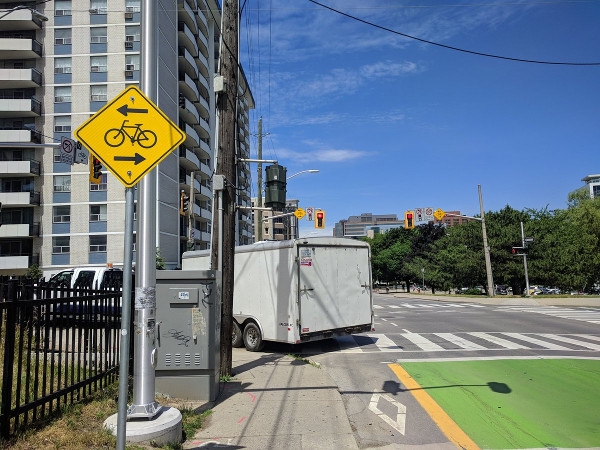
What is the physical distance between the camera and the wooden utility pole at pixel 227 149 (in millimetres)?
8141

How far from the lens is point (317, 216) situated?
28469 mm

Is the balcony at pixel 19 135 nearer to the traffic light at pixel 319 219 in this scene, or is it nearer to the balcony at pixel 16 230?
the balcony at pixel 16 230

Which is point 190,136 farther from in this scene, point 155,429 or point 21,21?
point 155,429

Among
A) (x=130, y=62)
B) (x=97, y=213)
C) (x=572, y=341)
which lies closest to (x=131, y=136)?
(x=572, y=341)

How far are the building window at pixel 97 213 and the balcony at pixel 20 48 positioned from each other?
13.9 m

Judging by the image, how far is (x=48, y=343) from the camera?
5418 mm

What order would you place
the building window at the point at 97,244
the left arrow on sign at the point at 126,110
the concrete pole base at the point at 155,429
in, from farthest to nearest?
the building window at the point at 97,244
the concrete pole base at the point at 155,429
the left arrow on sign at the point at 126,110

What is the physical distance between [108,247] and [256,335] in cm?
2783

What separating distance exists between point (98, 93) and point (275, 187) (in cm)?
3341

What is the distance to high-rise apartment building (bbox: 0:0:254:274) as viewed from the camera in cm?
3531

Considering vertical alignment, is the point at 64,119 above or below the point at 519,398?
above

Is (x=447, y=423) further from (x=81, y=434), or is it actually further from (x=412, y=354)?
(x=412, y=354)

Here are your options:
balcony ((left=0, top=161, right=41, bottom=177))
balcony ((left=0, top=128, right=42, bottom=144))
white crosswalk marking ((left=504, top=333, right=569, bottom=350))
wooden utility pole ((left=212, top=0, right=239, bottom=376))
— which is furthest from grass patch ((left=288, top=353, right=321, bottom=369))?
balcony ((left=0, top=128, right=42, bottom=144))

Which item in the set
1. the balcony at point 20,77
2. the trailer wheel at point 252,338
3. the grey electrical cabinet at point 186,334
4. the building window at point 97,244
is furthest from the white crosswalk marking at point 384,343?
the balcony at point 20,77
